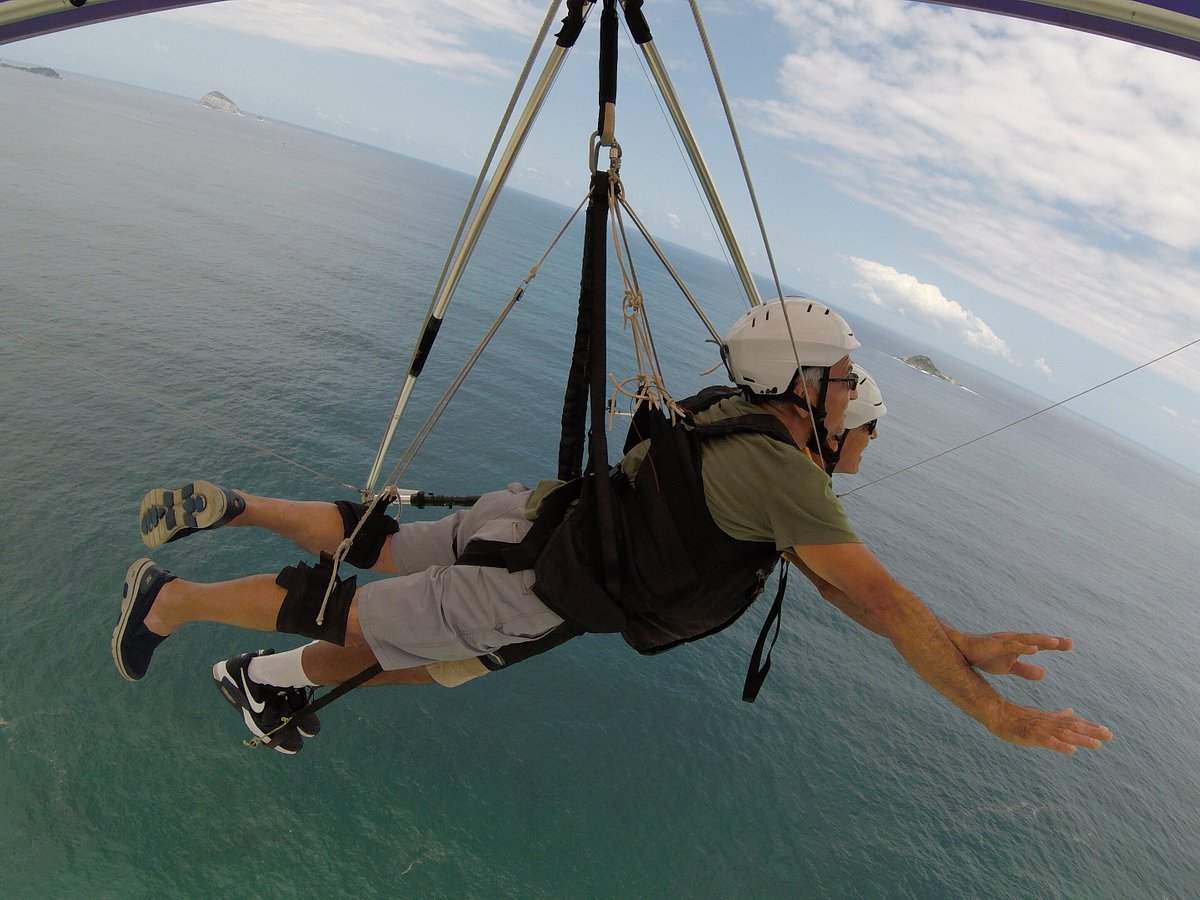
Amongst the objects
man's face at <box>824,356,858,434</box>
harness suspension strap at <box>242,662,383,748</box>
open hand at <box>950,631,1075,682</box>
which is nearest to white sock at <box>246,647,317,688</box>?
harness suspension strap at <box>242,662,383,748</box>

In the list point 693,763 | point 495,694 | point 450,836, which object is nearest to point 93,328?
point 495,694

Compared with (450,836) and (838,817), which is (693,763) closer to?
(838,817)

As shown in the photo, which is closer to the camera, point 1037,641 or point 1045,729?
point 1045,729

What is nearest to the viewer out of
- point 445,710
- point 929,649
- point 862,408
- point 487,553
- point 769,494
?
point 929,649

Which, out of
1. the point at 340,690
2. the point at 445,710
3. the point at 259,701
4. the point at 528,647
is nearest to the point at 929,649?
the point at 528,647

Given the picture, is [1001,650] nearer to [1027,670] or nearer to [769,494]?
[1027,670]

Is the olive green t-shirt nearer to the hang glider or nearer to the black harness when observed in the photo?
the black harness

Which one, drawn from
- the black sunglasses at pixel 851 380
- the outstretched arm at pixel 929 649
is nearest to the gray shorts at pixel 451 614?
the outstretched arm at pixel 929 649
